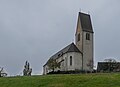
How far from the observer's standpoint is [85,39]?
318 ft

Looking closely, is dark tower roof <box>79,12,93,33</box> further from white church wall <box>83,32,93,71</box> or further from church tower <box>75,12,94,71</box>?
white church wall <box>83,32,93,71</box>

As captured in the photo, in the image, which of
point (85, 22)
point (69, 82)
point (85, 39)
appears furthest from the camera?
point (85, 22)

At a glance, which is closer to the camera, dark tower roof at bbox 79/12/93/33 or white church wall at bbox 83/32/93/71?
white church wall at bbox 83/32/93/71

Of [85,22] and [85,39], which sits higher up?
[85,22]

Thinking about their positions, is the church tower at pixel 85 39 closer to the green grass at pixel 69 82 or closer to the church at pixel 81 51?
the church at pixel 81 51

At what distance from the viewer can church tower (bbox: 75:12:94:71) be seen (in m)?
94.0

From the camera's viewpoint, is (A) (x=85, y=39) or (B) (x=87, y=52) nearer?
(B) (x=87, y=52)

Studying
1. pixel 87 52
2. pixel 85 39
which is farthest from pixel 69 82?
pixel 85 39

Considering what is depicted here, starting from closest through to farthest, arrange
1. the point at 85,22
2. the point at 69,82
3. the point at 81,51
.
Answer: the point at 69,82
the point at 81,51
the point at 85,22

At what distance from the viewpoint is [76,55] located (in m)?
93.8

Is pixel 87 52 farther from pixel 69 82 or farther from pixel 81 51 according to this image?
pixel 69 82

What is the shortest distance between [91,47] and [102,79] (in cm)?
5879

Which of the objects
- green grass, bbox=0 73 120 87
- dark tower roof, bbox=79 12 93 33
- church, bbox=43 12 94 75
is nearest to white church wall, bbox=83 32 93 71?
church, bbox=43 12 94 75

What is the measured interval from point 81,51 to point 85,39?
4.25 m
